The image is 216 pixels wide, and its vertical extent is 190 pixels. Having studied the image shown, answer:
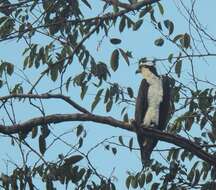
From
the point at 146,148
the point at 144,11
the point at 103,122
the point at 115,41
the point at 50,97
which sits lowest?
the point at 103,122

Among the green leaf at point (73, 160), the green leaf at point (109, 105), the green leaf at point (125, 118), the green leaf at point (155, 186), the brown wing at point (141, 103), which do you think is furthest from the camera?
the brown wing at point (141, 103)

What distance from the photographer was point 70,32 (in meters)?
6.01

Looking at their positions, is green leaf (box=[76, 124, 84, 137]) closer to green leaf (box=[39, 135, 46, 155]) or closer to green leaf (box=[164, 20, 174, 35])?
green leaf (box=[39, 135, 46, 155])

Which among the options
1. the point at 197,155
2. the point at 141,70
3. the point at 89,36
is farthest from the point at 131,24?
the point at 141,70

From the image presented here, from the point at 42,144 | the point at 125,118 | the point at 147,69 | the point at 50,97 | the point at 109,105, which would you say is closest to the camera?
the point at 50,97

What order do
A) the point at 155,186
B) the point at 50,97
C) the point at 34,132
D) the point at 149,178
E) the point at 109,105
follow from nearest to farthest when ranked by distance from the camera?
the point at 50,97 < the point at 34,132 < the point at 155,186 < the point at 149,178 < the point at 109,105

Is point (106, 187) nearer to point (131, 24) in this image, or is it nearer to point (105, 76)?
point (105, 76)

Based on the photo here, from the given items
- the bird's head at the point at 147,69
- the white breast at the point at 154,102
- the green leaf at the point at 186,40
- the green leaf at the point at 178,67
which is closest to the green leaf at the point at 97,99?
the green leaf at the point at 178,67

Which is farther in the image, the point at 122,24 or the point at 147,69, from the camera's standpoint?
the point at 147,69

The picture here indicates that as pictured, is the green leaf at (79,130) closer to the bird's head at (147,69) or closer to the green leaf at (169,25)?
the green leaf at (169,25)

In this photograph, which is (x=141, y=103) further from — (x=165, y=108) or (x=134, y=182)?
(x=134, y=182)

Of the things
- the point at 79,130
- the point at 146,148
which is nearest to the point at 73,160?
the point at 79,130

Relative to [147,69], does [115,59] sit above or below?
below

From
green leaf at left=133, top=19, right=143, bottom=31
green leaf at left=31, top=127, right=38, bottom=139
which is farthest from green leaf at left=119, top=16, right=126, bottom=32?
green leaf at left=31, top=127, right=38, bottom=139
